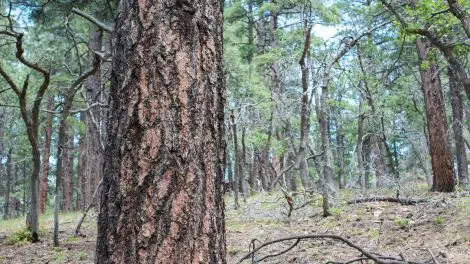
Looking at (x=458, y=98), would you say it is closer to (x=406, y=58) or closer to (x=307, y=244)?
(x=406, y=58)

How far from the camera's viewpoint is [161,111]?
5.56ft

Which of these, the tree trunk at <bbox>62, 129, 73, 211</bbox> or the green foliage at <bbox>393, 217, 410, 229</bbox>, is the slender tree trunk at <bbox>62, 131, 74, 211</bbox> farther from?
the green foliage at <bbox>393, 217, 410, 229</bbox>

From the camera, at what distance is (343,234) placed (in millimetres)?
5891

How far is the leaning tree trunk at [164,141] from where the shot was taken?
5.32 feet

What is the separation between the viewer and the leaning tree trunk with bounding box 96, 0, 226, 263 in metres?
1.62

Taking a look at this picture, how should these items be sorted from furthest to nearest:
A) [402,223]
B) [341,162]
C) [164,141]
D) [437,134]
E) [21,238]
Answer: [341,162] < [437,134] < [21,238] < [402,223] < [164,141]

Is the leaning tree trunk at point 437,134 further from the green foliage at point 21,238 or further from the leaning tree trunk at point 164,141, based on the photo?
the leaning tree trunk at point 164,141

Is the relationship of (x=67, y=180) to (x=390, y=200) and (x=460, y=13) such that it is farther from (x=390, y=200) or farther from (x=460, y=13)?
(x=460, y=13)

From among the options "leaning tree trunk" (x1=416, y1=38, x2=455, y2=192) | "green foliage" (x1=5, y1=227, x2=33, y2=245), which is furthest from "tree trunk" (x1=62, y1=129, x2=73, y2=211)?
Answer: "leaning tree trunk" (x1=416, y1=38, x2=455, y2=192)

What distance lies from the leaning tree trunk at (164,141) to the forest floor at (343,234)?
2.80 metres

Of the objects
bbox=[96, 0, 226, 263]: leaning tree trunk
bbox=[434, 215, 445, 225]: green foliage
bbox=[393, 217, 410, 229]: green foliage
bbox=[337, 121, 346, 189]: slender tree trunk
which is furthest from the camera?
bbox=[337, 121, 346, 189]: slender tree trunk

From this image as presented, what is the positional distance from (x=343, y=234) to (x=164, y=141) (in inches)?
186

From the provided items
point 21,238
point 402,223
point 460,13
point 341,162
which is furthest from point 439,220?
point 341,162

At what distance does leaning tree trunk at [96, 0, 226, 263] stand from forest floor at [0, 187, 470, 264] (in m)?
2.80
